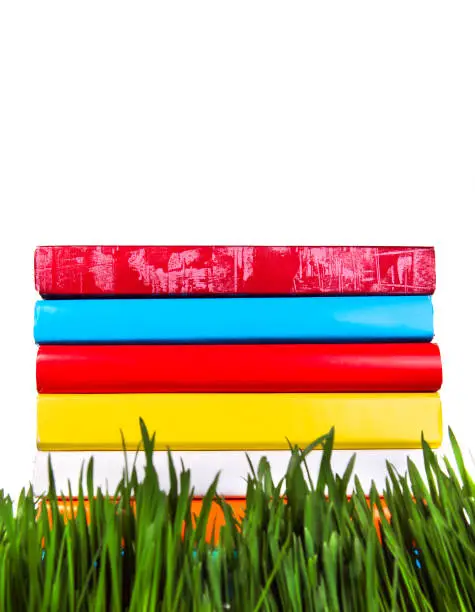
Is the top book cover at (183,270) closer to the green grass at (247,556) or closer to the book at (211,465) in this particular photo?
the book at (211,465)

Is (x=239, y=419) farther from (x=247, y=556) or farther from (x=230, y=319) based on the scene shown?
(x=247, y=556)

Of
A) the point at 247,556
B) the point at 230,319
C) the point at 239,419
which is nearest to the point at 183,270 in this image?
the point at 230,319

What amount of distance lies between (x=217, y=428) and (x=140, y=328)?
20 centimetres

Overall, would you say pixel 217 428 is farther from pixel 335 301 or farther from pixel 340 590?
pixel 340 590

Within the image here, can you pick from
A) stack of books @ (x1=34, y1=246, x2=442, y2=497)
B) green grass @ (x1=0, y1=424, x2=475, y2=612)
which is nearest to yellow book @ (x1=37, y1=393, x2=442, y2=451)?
stack of books @ (x1=34, y1=246, x2=442, y2=497)

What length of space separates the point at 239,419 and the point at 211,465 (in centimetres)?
8

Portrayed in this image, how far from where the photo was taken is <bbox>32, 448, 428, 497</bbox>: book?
3.25 feet

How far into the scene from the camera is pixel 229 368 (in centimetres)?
100

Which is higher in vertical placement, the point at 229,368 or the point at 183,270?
the point at 183,270

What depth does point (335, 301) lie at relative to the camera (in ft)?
3.31

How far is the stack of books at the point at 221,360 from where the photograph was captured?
998 millimetres

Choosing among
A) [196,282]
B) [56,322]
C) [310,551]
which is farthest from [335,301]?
[310,551]

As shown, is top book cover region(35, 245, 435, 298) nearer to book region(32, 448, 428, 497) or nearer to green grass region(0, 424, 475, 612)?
book region(32, 448, 428, 497)

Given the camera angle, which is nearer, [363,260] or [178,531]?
[178,531]
